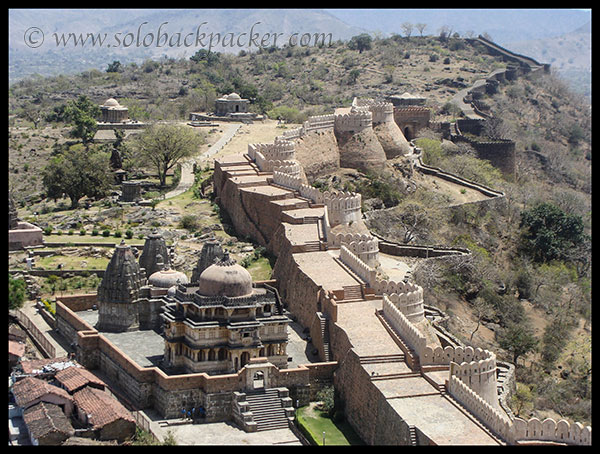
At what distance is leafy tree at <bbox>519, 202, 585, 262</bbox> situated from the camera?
6450 centimetres

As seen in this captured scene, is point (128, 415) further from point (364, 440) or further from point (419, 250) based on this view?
point (419, 250)

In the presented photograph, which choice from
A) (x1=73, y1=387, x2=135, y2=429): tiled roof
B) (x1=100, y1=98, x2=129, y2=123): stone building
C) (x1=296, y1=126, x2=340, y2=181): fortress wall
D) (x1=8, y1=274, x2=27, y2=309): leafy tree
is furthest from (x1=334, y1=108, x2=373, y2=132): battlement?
(x1=73, y1=387, x2=135, y2=429): tiled roof

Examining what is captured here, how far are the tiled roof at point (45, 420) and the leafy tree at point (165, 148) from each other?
3281cm

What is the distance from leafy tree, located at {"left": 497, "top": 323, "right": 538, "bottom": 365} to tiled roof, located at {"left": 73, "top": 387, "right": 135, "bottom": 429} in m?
20.3

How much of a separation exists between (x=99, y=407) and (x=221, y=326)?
4.62 m

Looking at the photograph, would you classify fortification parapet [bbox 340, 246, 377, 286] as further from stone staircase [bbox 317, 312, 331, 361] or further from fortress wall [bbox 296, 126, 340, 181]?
fortress wall [bbox 296, 126, 340, 181]

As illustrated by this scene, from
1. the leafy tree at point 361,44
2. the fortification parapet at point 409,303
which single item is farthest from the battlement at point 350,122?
the leafy tree at point 361,44

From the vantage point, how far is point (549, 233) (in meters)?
64.8

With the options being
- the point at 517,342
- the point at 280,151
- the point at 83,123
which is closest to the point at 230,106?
the point at 83,123

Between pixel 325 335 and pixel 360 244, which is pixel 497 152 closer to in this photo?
pixel 360 244

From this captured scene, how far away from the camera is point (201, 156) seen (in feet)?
232

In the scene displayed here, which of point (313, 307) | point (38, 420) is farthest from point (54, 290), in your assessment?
point (38, 420)

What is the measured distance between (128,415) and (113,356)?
14.7ft

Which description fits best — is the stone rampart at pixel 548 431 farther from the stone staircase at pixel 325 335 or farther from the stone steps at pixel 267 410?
the stone staircase at pixel 325 335
